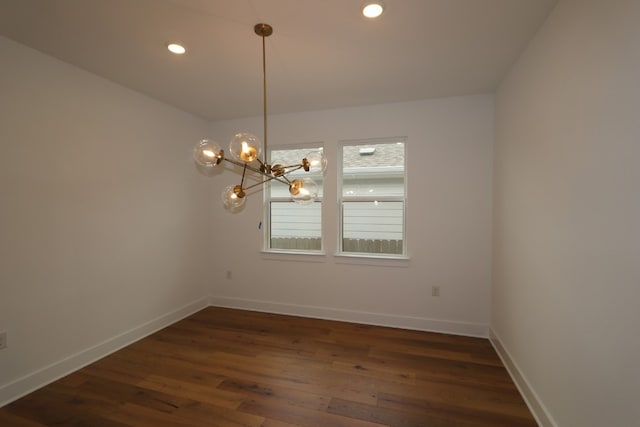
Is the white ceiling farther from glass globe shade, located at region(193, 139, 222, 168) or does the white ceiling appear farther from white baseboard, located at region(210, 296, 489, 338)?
white baseboard, located at region(210, 296, 489, 338)

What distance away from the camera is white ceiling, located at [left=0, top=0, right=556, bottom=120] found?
1.77 m

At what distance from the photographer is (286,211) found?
3.98m

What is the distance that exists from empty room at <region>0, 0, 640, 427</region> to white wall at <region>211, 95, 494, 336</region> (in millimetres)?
25

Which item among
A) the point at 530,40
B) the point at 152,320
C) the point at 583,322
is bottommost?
the point at 152,320

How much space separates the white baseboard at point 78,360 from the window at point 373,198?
7.83ft

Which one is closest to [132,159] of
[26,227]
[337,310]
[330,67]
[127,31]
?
[26,227]

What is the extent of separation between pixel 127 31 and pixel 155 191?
70.0 inches

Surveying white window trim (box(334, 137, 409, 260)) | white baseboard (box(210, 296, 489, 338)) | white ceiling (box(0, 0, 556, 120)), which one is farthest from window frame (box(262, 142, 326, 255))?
white ceiling (box(0, 0, 556, 120))

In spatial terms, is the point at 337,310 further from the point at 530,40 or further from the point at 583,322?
the point at 530,40

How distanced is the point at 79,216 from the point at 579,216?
3.71m

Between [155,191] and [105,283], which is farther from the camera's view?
[155,191]

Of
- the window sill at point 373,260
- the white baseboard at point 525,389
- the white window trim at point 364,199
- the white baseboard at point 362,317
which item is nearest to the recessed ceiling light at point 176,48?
the white window trim at point 364,199

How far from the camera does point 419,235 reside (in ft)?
11.0

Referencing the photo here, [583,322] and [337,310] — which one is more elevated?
[583,322]
